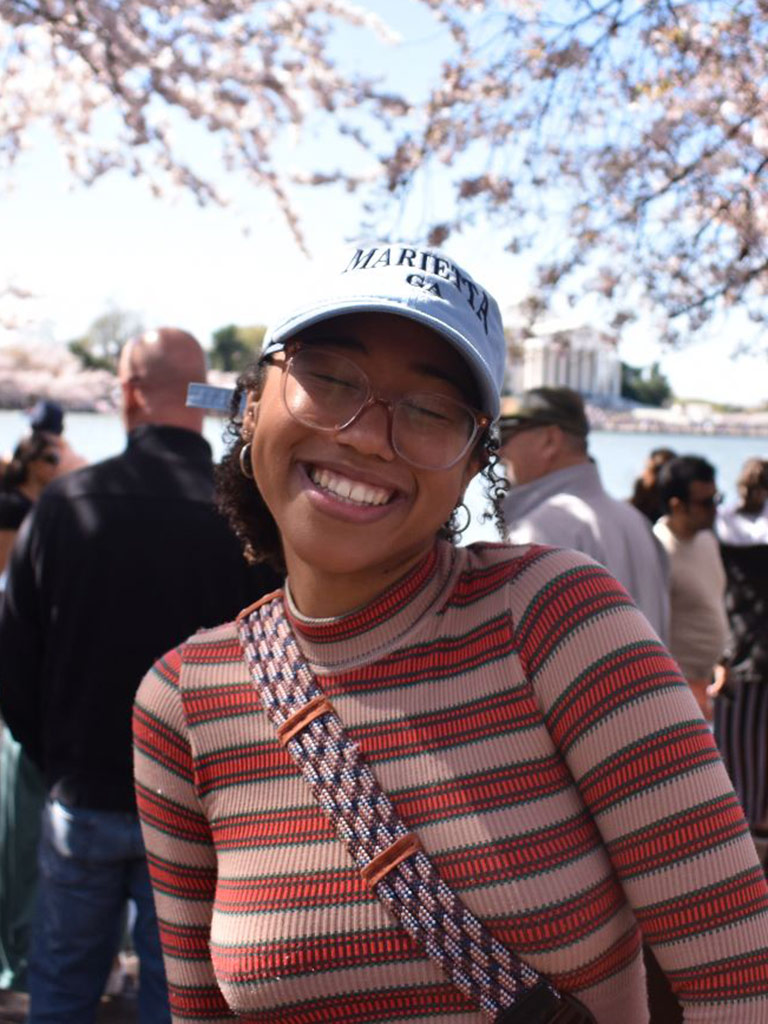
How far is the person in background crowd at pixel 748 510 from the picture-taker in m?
5.66

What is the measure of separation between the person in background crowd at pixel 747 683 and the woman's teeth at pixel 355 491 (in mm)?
4273

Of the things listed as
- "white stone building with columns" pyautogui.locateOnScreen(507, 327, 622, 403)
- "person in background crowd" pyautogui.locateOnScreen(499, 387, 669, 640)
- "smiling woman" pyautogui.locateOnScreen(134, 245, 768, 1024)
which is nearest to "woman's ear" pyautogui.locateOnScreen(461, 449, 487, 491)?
"smiling woman" pyautogui.locateOnScreen(134, 245, 768, 1024)

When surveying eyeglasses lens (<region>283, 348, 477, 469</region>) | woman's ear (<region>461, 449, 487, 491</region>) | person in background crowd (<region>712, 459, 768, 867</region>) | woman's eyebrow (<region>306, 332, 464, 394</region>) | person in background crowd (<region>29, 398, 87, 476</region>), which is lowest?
person in background crowd (<region>712, 459, 768, 867</region>)

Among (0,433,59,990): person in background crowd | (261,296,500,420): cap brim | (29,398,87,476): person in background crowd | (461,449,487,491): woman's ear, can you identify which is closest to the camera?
(261,296,500,420): cap brim

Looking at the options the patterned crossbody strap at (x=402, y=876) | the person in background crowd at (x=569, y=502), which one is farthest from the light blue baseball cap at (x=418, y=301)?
the person in background crowd at (x=569, y=502)

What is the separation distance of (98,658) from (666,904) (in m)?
1.95

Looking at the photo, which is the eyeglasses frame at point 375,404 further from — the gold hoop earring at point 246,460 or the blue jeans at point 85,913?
the blue jeans at point 85,913

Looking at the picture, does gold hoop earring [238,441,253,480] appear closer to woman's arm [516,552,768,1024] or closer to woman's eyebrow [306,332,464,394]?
woman's eyebrow [306,332,464,394]

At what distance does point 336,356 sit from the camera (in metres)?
1.23

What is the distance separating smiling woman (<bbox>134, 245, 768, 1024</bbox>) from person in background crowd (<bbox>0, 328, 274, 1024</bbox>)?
54.2 inches

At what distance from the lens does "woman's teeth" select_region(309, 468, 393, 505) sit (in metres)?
1.25

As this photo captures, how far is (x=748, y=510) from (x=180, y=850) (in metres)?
5.06

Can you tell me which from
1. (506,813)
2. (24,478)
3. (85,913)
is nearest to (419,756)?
(506,813)

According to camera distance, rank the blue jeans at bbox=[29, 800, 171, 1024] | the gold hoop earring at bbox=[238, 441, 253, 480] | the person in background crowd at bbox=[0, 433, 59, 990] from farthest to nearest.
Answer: the person in background crowd at bbox=[0, 433, 59, 990] < the blue jeans at bbox=[29, 800, 171, 1024] < the gold hoop earring at bbox=[238, 441, 253, 480]
